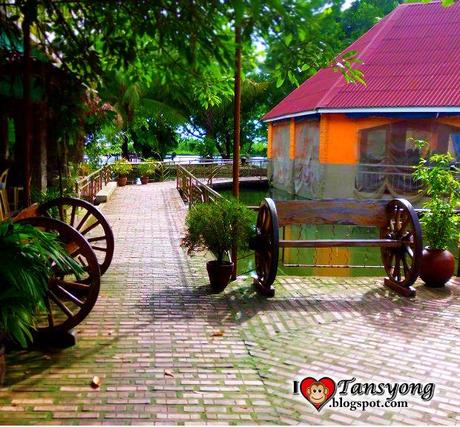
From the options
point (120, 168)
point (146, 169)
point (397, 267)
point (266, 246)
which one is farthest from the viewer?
point (146, 169)

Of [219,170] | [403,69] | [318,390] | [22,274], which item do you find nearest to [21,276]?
[22,274]

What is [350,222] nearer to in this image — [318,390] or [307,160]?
[318,390]

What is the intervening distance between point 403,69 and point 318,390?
17743 mm

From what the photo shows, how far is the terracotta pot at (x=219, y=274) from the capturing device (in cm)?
629

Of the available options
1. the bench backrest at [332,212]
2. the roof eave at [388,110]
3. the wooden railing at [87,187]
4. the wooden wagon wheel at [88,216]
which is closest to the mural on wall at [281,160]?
the roof eave at [388,110]

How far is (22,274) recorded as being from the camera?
373cm

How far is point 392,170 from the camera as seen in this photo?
18.1m

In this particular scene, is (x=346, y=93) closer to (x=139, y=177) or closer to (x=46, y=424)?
(x=139, y=177)

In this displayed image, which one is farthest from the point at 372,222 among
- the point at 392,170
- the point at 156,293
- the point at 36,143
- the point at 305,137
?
the point at 305,137

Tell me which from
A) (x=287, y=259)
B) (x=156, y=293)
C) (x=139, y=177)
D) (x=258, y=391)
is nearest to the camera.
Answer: (x=258, y=391)

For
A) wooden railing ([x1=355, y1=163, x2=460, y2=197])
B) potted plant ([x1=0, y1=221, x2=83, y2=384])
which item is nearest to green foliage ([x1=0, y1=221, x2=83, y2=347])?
potted plant ([x1=0, y1=221, x2=83, y2=384])

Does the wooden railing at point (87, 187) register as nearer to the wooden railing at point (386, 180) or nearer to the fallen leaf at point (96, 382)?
the fallen leaf at point (96, 382)

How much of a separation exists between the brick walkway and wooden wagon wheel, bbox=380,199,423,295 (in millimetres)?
250

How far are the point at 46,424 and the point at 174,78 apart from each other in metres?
2.53
